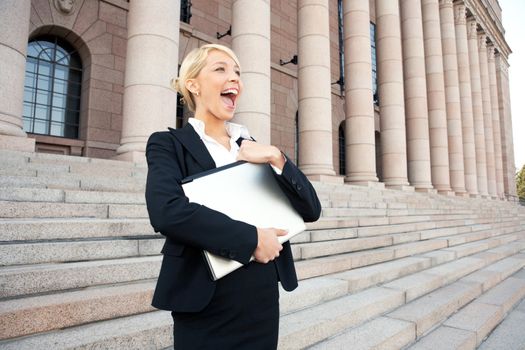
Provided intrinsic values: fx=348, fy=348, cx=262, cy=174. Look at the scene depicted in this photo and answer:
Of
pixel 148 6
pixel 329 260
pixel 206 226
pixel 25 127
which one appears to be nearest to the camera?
pixel 206 226

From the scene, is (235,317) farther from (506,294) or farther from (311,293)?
(506,294)

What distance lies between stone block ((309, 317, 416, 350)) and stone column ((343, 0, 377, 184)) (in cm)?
1137

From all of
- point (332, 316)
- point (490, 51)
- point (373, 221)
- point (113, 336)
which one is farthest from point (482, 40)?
point (113, 336)

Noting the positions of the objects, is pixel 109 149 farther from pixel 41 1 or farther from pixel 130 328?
pixel 130 328

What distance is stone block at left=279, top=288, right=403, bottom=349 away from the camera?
11.2ft

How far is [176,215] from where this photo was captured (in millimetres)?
1363

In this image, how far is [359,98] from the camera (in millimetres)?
15625

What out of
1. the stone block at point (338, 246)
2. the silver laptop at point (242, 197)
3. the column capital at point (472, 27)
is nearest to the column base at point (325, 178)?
the stone block at point (338, 246)

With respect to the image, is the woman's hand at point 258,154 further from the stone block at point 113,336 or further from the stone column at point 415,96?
the stone column at point 415,96

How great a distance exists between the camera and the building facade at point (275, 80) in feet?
28.7

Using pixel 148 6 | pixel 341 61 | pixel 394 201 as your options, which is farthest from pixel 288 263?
pixel 341 61

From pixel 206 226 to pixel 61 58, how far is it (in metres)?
15.2

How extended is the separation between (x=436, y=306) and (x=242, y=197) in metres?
4.54

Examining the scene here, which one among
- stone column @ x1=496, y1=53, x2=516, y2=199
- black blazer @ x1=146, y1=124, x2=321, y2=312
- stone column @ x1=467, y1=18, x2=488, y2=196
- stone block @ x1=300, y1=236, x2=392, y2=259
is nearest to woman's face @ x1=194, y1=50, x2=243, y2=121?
black blazer @ x1=146, y1=124, x2=321, y2=312
